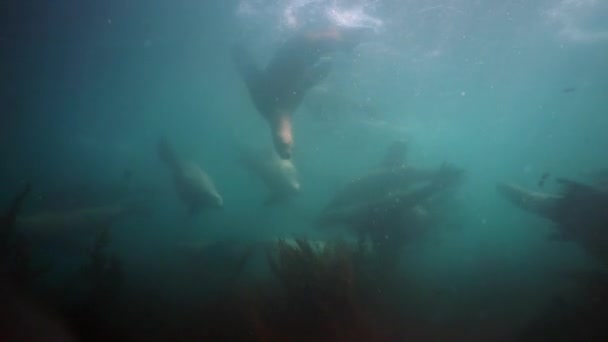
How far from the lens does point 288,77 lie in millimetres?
13844

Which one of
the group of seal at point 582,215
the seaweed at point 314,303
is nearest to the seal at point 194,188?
the seaweed at point 314,303

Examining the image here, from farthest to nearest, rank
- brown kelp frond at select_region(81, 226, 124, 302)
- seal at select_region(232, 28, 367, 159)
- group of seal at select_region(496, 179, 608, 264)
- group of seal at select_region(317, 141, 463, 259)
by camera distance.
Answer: seal at select_region(232, 28, 367, 159) → group of seal at select_region(317, 141, 463, 259) → group of seal at select_region(496, 179, 608, 264) → brown kelp frond at select_region(81, 226, 124, 302)

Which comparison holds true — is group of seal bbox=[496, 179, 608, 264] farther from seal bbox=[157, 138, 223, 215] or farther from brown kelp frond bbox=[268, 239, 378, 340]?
seal bbox=[157, 138, 223, 215]

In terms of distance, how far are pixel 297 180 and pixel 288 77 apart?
21.1 ft

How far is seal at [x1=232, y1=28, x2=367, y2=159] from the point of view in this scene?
13797 millimetres

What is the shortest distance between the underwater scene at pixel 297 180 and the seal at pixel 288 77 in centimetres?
8

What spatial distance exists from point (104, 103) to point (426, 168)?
25731mm

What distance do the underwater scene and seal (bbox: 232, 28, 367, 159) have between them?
8 centimetres

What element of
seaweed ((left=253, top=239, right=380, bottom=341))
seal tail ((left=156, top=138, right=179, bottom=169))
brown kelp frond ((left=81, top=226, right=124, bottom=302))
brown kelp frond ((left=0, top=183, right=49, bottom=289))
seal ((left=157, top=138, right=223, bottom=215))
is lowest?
seaweed ((left=253, top=239, right=380, bottom=341))

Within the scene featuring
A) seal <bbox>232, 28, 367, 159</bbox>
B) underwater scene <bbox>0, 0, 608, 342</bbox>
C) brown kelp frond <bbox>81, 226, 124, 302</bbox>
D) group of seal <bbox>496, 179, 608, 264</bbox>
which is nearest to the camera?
underwater scene <bbox>0, 0, 608, 342</bbox>

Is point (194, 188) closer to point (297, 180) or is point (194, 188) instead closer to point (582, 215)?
point (297, 180)

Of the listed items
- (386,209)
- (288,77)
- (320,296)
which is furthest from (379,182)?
(320,296)

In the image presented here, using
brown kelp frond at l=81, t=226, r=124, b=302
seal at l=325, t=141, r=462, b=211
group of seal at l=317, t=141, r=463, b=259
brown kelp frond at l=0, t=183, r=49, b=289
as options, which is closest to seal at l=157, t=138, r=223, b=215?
group of seal at l=317, t=141, r=463, b=259

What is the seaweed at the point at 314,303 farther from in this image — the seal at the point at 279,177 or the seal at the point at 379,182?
the seal at the point at 279,177
